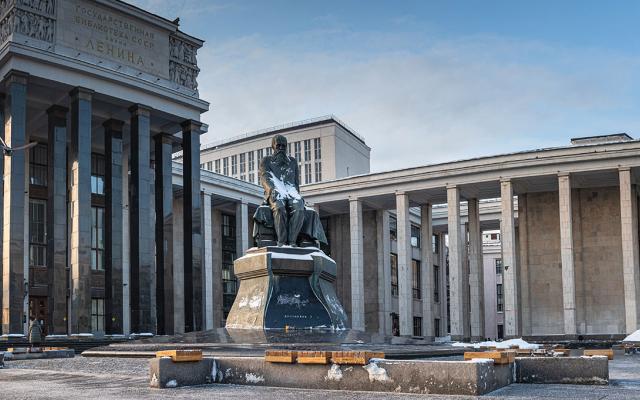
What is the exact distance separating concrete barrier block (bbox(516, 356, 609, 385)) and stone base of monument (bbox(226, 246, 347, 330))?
9.17 metres

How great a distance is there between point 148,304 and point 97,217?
7.86 m

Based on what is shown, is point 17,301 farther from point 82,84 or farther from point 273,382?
point 273,382

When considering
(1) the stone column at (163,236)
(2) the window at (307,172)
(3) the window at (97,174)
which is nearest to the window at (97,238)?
(3) the window at (97,174)

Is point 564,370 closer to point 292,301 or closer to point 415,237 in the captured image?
point 292,301

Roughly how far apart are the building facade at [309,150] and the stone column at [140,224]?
49019mm

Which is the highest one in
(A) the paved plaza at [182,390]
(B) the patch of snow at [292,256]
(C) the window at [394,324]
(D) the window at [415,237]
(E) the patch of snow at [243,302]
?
(D) the window at [415,237]

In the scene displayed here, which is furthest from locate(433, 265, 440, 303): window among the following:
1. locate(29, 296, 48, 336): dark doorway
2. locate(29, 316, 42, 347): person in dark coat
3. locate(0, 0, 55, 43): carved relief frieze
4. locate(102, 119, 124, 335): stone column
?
locate(0, 0, 55, 43): carved relief frieze

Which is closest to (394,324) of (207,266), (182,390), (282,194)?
(207,266)

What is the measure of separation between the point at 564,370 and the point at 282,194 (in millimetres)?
11625

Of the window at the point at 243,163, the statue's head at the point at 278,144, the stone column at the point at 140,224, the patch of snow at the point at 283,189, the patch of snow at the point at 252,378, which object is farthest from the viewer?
the window at the point at 243,163

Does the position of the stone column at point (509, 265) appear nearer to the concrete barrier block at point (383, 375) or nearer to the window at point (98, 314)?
the window at point (98, 314)

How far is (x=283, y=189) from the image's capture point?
22.7m

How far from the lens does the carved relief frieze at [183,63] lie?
147 feet

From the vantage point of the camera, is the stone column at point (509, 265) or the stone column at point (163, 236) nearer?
the stone column at point (163, 236)
